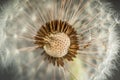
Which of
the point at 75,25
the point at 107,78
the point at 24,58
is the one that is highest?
the point at 75,25

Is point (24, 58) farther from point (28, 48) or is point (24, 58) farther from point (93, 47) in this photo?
point (93, 47)

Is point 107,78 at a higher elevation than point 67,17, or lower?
lower

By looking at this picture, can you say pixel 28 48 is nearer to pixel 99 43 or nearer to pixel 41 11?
pixel 41 11

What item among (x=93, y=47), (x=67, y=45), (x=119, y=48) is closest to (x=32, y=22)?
(x=67, y=45)

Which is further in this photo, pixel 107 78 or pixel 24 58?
pixel 107 78
